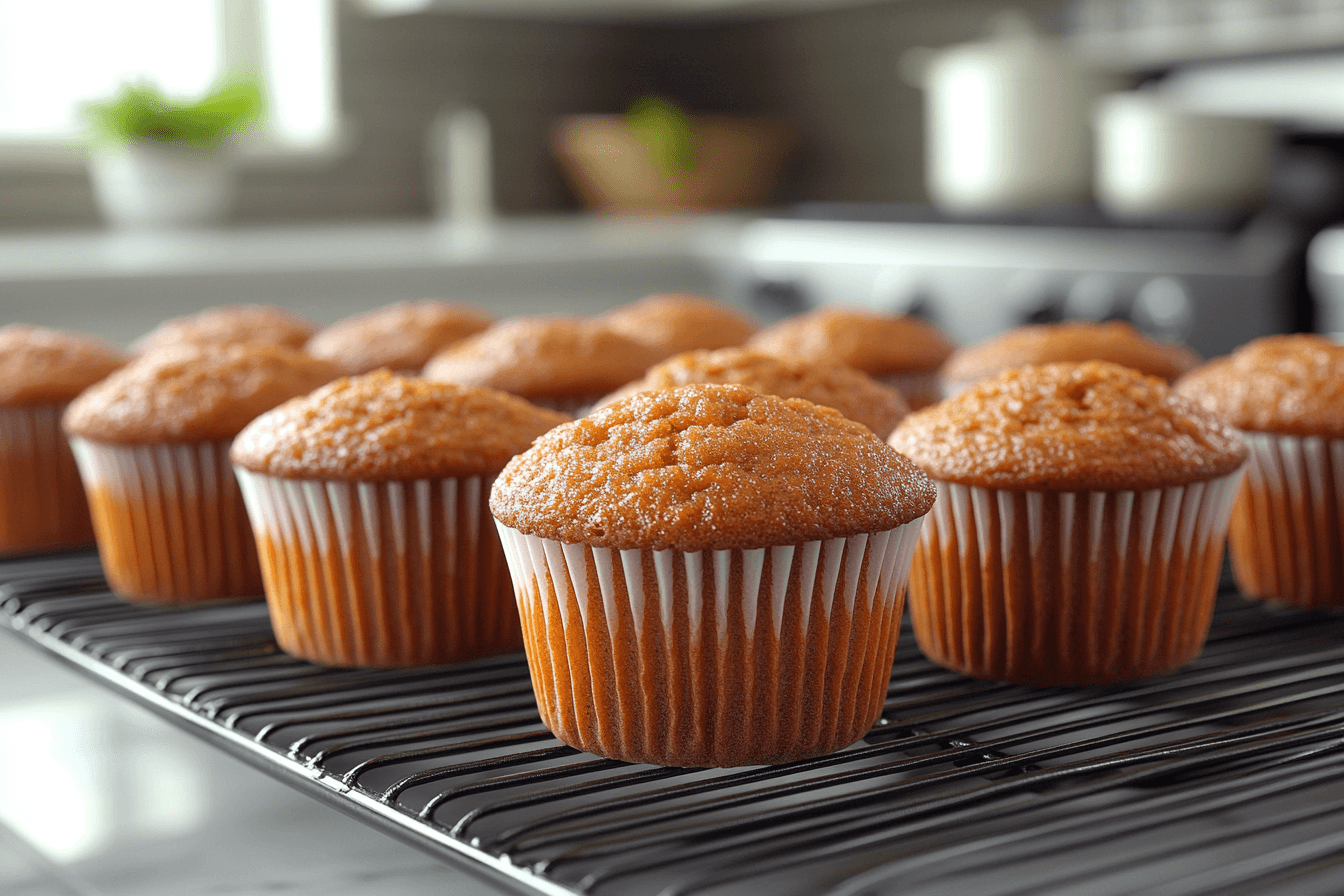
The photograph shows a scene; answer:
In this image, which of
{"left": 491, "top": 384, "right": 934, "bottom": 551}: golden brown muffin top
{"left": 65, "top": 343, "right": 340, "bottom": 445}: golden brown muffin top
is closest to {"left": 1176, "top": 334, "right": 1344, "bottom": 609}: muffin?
{"left": 491, "top": 384, "right": 934, "bottom": 551}: golden brown muffin top

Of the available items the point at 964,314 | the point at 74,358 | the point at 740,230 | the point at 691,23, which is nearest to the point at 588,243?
the point at 740,230

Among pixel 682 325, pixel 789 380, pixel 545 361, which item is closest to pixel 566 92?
pixel 682 325

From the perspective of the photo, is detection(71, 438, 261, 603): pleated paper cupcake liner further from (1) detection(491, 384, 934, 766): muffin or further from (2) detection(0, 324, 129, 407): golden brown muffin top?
(1) detection(491, 384, 934, 766): muffin

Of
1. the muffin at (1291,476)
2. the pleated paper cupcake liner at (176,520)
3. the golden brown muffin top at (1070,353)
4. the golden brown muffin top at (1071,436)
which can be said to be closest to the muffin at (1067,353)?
the golden brown muffin top at (1070,353)

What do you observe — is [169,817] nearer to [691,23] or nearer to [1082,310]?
[1082,310]

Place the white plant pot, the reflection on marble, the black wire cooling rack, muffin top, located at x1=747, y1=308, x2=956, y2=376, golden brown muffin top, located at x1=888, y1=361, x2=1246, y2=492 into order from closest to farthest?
the black wire cooling rack, the reflection on marble, golden brown muffin top, located at x1=888, y1=361, x2=1246, y2=492, muffin top, located at x1=747, y1=308, x2=956, y2=376, the white plant pot

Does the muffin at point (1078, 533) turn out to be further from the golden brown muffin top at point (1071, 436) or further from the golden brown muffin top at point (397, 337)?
the golden brown muffin top at point (397, 337)
